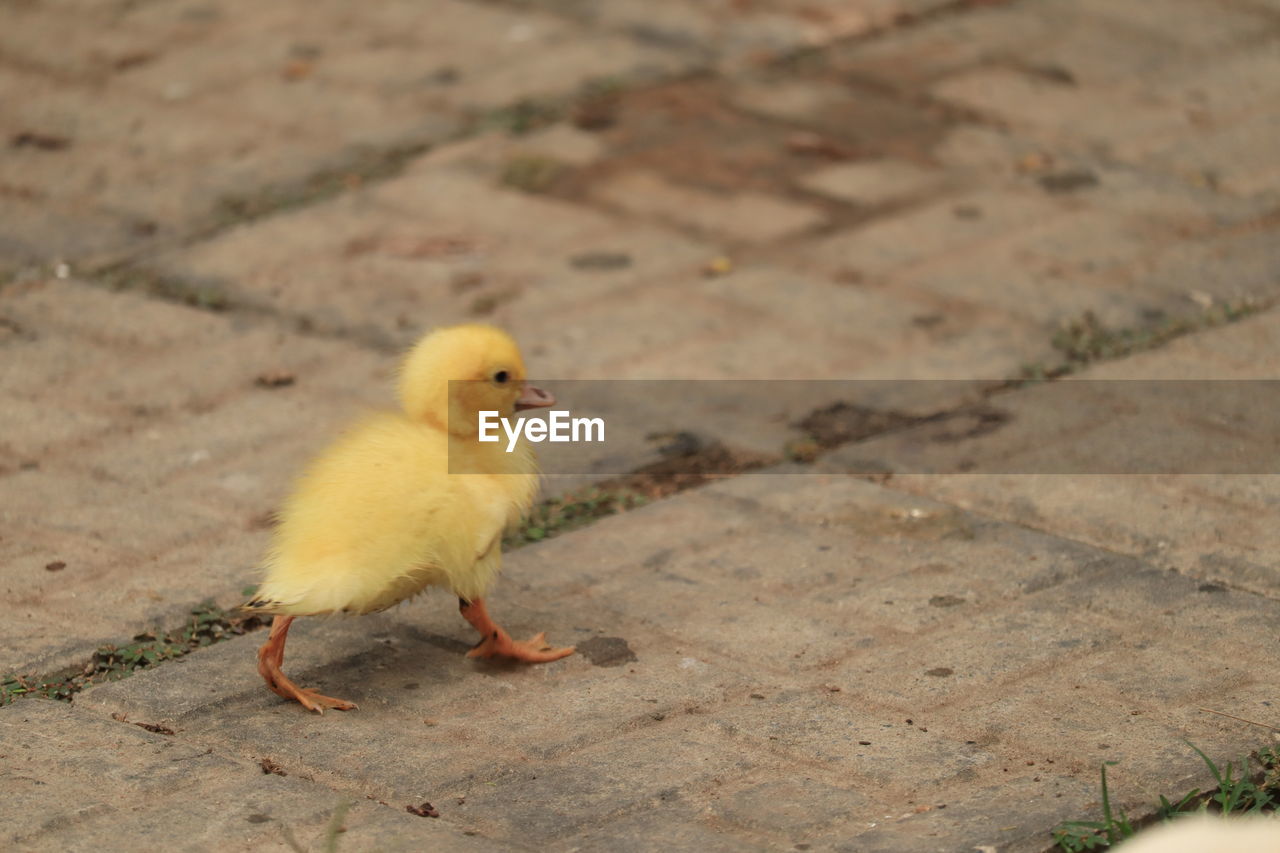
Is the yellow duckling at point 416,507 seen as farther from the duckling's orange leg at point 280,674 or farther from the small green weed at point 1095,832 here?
the small green weed at point 1095,832

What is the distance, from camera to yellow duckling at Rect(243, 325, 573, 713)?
12.8ft

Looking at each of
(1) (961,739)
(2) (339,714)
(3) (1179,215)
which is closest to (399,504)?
(2) (339,714)

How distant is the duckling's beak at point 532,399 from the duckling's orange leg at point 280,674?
777 mm

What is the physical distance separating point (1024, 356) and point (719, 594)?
69.0 inches

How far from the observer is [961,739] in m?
3.78

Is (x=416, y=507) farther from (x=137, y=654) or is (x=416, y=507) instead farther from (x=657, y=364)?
(x=657, y=364)

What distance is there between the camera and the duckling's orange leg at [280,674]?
154 inches

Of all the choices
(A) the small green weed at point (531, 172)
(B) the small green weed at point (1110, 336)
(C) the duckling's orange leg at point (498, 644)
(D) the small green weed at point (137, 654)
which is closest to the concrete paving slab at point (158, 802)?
(D) the small green weed at point (137, 654)

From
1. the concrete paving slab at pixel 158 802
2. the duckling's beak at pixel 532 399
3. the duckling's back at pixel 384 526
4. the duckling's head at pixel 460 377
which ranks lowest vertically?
the concrete paving slab at pixel 158 802

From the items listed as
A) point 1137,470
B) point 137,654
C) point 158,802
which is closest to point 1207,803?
point 1137,470

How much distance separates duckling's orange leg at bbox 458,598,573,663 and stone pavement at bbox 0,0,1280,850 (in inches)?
1.9

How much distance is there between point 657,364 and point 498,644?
188 cm

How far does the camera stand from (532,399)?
14.3ft

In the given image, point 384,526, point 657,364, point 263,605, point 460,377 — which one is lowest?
point 657,364
